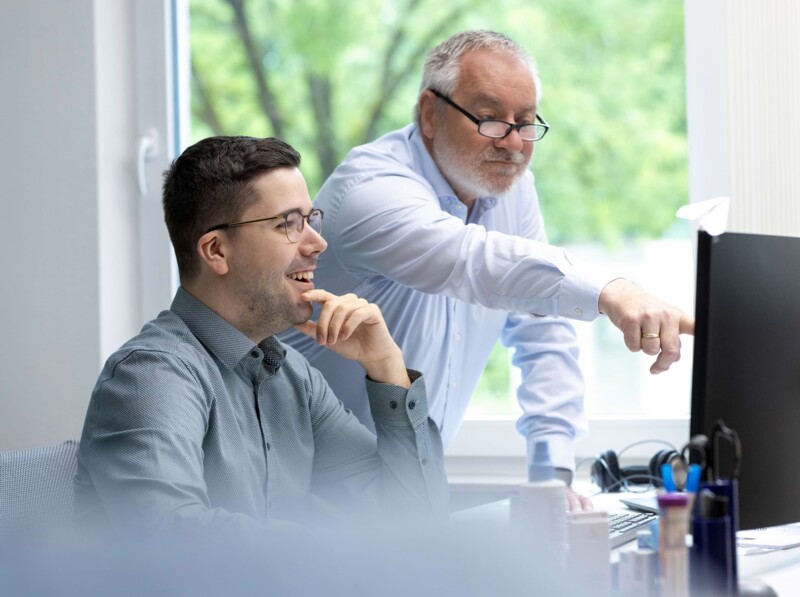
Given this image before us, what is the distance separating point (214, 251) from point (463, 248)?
44 cm

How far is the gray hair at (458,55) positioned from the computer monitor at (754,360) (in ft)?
2.99

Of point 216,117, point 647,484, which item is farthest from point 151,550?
point 216,117

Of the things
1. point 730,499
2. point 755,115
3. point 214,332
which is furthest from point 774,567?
point 755,115

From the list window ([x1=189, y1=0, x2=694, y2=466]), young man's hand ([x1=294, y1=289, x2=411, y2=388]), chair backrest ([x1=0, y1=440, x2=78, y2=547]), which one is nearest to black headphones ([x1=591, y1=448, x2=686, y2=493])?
window ([x1=189, y1=0, x2=694, y2=466])

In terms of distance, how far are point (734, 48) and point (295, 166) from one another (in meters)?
1.31

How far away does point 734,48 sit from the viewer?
7.86 ft

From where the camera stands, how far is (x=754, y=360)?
Result: 1.22 meters

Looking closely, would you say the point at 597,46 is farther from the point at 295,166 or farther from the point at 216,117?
the point at 295,166

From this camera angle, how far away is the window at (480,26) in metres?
2.75

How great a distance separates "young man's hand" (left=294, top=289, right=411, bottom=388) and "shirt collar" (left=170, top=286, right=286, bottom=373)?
13 cm

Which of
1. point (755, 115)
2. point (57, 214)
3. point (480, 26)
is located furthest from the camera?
point (480, 26)

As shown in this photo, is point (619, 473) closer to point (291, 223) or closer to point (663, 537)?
point (291, 223)

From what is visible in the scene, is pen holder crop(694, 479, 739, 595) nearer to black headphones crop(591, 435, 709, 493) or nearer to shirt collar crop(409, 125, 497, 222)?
black headphones crop(591, 435, 709, 493)

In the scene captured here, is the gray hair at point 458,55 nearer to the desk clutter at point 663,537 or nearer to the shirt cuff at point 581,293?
the shirt cuff at point 581,293
